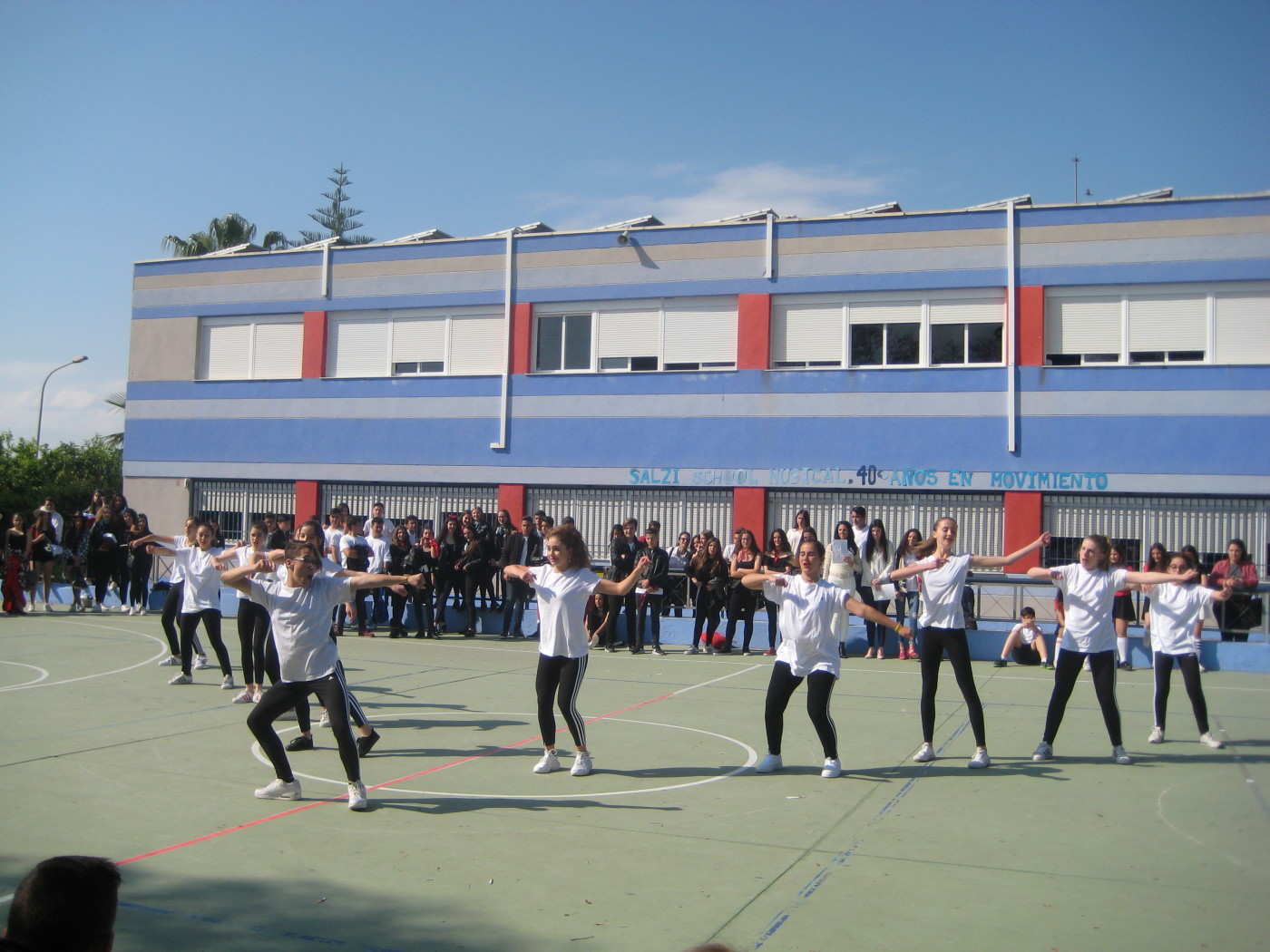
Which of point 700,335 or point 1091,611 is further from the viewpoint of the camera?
point 700,335

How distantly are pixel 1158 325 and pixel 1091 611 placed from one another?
13.2 meters

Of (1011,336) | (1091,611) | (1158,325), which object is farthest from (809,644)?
(1158,325)

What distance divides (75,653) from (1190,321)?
1909 centimetres

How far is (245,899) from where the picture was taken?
5.57 meters

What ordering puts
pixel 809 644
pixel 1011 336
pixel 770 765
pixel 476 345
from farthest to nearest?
pixel 476 345, pixel 1011 336, pixel 770 765, pixel 809 644

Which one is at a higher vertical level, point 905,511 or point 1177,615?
point 905,511

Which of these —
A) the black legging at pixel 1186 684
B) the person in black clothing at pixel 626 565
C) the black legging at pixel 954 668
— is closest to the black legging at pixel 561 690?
the black legging at pixel 954 668

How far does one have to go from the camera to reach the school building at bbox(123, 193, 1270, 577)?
2019cm

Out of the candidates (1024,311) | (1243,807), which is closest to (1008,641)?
(1024,311)

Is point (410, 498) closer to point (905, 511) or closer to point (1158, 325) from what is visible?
point (905, 511)

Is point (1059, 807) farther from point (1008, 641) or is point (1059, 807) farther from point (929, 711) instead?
point (1008, 641)

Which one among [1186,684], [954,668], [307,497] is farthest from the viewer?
[307,497]

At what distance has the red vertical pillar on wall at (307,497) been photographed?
2595 centimetres

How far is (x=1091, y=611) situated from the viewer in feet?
30.1
